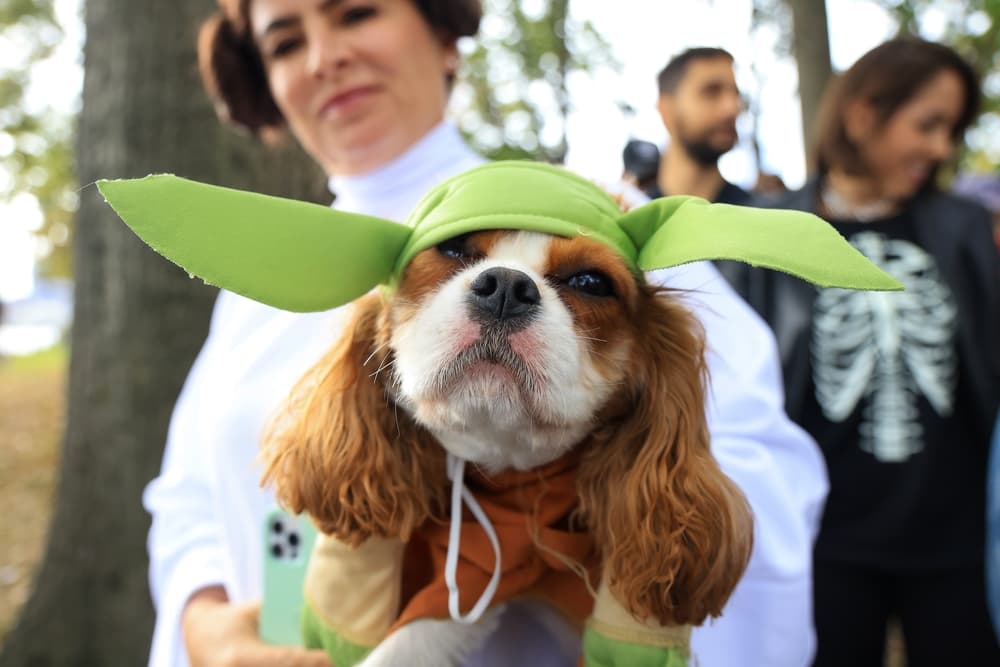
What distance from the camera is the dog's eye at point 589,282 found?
91 cm

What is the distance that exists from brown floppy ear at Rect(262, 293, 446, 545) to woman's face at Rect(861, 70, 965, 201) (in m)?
1.95

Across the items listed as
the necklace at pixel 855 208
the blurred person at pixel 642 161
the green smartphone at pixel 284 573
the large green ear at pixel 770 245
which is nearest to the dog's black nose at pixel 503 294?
the large green ear at pixel 770 245

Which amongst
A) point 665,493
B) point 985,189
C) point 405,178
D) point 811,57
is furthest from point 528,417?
point 811,57

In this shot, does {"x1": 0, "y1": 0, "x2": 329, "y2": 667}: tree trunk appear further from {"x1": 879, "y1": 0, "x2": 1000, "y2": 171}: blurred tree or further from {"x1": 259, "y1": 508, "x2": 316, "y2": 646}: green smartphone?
{"x1": 879, "y1": 0, "x2": 1000, "y2": 171}: blurred tree

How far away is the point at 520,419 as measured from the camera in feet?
2.90

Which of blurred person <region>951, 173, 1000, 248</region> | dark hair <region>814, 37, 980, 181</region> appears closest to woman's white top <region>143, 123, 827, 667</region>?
dark hair <region>814, 37, 980, 181</region>

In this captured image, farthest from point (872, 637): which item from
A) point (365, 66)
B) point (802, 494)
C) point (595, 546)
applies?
point (365, 66)

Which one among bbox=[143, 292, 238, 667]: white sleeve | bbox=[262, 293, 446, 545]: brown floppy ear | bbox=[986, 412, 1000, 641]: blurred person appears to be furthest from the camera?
bbox=[986, 412, 1000, 641]: blurred person

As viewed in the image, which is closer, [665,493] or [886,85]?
[665,493]

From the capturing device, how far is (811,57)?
5.66 meters

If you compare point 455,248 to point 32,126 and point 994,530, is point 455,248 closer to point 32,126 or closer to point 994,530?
point 994,530

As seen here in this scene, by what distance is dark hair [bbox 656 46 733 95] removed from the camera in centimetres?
326

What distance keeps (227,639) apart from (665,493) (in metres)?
0.78

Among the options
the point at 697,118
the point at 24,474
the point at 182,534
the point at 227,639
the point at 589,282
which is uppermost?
the point at 697,118
